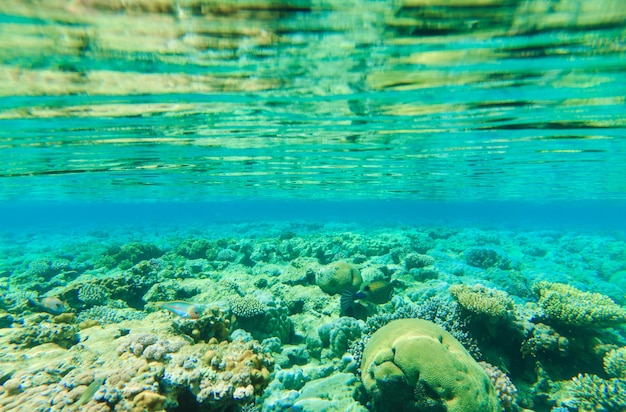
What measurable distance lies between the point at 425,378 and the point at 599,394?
377 centimetres

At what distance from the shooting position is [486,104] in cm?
930

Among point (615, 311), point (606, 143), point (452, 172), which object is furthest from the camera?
point (452, 172)

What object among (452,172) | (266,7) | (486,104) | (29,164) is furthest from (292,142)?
(29,164)

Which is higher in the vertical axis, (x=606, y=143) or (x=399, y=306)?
(x=606, y=143)

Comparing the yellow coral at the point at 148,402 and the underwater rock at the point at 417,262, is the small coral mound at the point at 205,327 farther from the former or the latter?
the underwater rock at the point at 417,262

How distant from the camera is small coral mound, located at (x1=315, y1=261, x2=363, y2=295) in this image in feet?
34.4

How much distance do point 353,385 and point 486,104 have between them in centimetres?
894

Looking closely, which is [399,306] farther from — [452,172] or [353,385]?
[452,172]

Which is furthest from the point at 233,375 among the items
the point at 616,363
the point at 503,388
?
the point at 616,363

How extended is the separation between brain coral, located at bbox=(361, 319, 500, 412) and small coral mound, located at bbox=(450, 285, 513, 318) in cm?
168

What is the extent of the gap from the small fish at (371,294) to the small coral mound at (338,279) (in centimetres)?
110

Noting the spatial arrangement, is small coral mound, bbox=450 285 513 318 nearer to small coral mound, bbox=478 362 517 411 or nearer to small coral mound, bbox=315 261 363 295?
small coral mound, bbox=478 362 517 411

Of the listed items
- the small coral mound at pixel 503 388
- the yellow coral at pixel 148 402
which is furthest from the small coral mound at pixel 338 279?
the yellow coral at pixel 148 402

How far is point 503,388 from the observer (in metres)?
5.45
